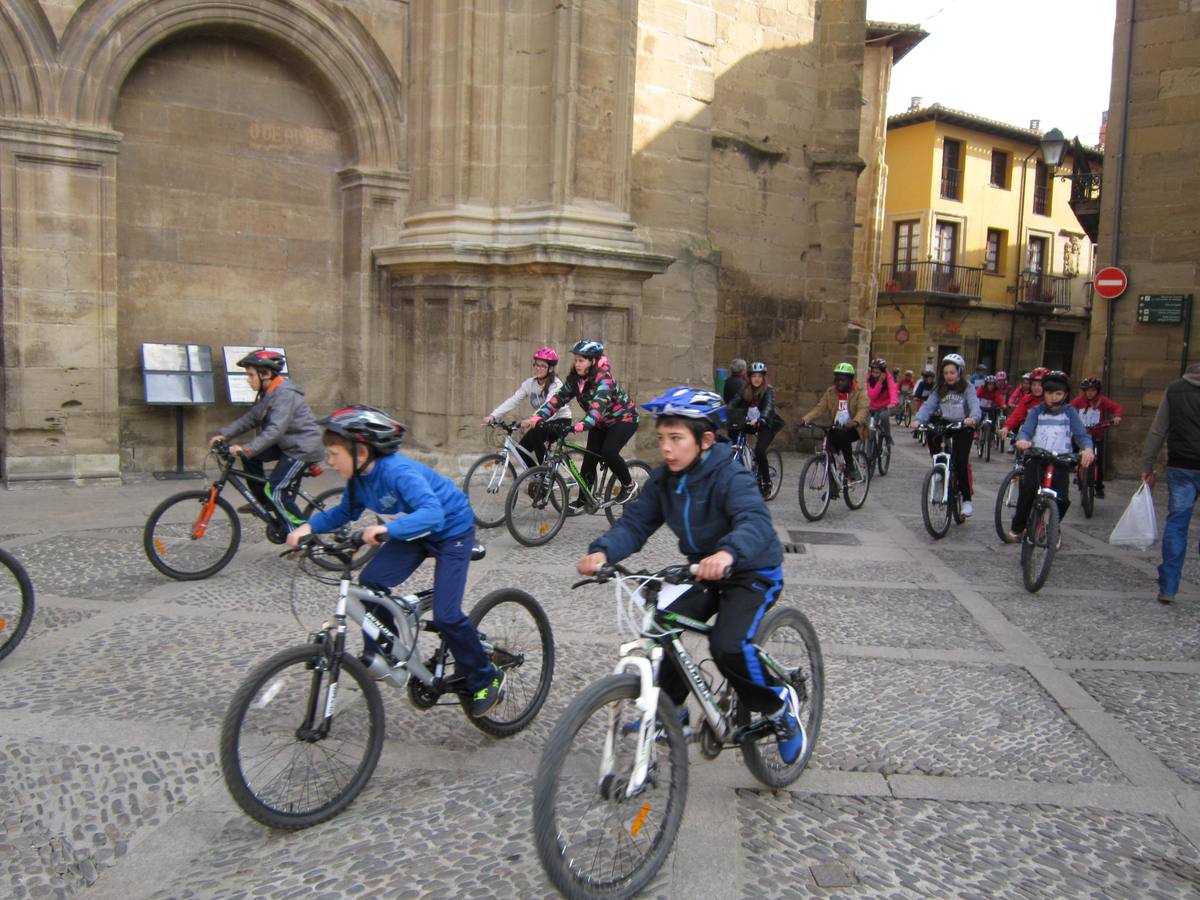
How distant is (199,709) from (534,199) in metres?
8.04

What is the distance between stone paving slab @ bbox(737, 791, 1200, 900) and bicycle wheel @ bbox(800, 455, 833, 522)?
256 inches

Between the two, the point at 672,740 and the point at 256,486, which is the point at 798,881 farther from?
the point at 256,486

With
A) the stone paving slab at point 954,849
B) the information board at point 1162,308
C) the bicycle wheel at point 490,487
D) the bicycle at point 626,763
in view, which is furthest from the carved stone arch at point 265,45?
the information board at point 1162,308

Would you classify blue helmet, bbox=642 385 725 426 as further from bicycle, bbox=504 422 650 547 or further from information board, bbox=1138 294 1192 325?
information board, bbox=1138 294 1192 325

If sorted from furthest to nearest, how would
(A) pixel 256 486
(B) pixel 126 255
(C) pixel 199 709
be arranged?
(B) pixel 126 255, (A) pixel 256 486, (C) pixel 199 709

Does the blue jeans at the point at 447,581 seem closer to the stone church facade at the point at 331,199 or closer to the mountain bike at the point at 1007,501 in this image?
the mountain bike at the point at 1007,501

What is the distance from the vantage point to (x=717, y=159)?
16.0 meters

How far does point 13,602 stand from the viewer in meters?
4.95

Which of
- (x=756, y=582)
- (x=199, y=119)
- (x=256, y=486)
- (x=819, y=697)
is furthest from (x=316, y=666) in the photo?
(x=199, y=119)

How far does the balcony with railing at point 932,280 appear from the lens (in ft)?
125

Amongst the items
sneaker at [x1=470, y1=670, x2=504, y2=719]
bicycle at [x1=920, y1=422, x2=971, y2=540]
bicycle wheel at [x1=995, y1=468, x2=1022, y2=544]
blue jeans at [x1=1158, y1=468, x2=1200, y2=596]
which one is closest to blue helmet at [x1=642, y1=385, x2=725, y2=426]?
sneaker at [x1=470, y1=670, x2=504, y2=719]

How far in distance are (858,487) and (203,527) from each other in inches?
279

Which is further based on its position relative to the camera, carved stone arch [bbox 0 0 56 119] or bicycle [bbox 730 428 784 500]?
bicycle [bbox 730 428 784 500]

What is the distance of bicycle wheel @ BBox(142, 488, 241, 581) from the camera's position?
662cm
